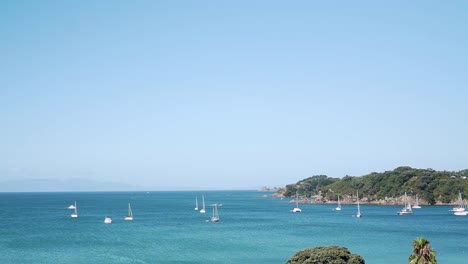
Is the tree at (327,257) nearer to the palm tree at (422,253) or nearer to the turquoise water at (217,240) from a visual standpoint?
the palm tree at (422,253)

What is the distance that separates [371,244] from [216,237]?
98.0 feet

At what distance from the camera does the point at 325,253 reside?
48.0 meters

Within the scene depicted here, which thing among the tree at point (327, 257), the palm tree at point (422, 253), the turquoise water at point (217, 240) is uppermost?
the palm tree at point (422, 253)

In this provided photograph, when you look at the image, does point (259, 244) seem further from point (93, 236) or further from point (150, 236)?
point (93, 236)

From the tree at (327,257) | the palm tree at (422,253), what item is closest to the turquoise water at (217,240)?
the tree at (327,257)

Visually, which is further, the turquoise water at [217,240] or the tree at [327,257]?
the turquoise water at [217,240]

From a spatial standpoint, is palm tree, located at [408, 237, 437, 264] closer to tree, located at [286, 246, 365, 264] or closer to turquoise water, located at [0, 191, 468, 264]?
tree, located at [286, 246, 365, 264]

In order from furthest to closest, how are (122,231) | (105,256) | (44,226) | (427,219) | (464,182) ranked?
(464,182) → (427,219) → (44,226) → (122,231) → (105,256)

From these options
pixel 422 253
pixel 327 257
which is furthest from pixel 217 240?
pixel 422 253

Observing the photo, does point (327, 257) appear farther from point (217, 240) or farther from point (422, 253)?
point (217, 240)

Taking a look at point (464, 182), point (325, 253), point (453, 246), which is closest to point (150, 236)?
point (453, 246)

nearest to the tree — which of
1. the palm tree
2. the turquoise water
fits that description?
the palm tree

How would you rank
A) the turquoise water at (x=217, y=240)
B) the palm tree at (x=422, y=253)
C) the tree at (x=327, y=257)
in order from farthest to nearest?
the turquoise water at (x=217, y=240) → the tree at (x=327, y=257) → the palm tree at (x=422, y=253)

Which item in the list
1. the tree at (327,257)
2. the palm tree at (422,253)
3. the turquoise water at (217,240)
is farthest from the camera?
the turquoise water at (217,240)
